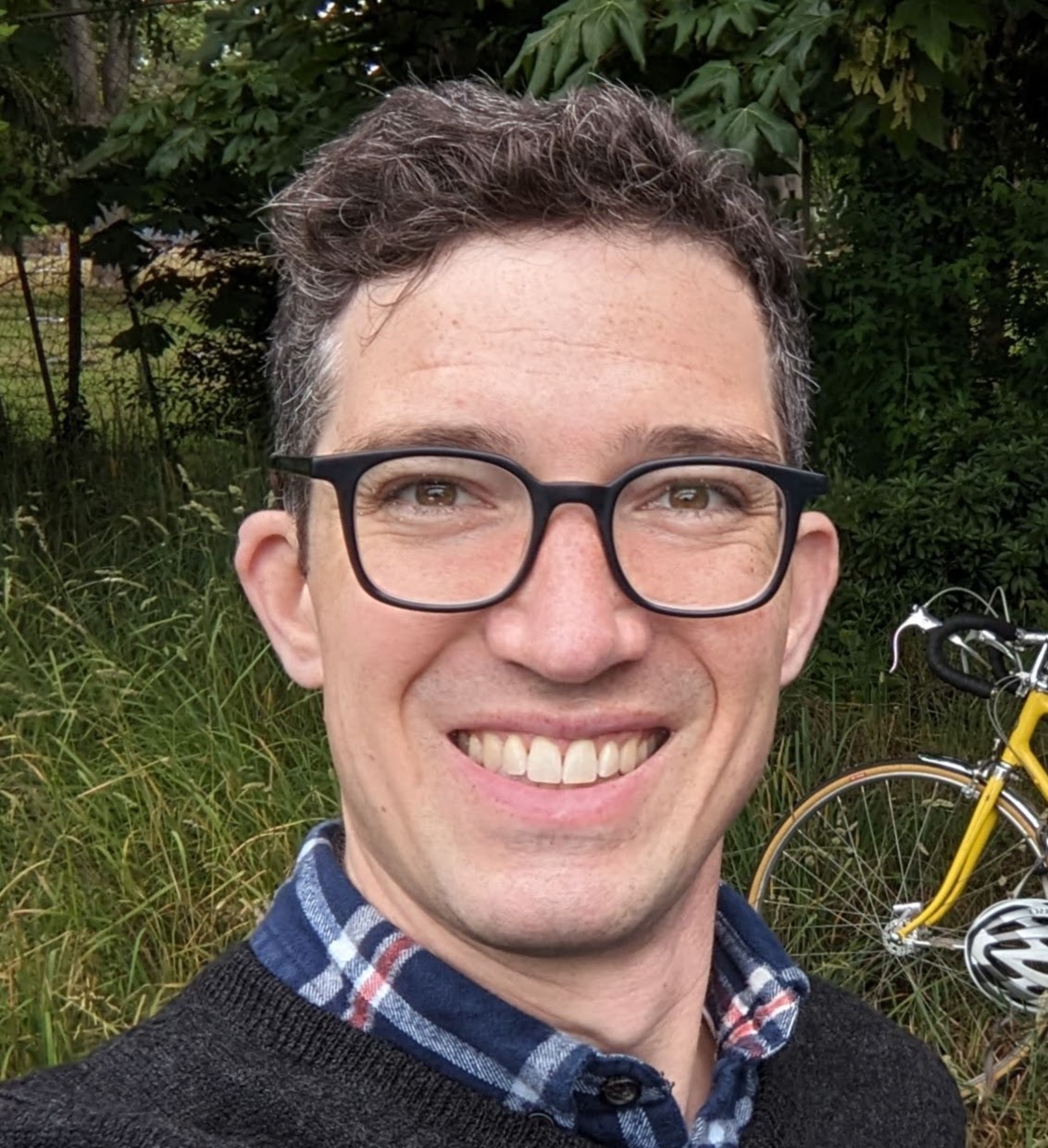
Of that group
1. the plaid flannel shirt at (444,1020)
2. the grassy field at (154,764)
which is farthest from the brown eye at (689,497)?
the grassy field at (154,764)

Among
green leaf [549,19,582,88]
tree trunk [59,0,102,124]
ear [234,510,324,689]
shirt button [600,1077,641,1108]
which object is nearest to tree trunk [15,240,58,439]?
tree trunk [59,0,102,124]

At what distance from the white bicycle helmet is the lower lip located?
8.00 ft

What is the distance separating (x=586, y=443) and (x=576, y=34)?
6.36ft

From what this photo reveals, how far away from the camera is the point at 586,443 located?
103 centimetres

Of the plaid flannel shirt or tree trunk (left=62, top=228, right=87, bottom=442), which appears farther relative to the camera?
tree trunk (left=62, top=228, right=87, bottom=442)

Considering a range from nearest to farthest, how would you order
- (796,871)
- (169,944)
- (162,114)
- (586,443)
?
(586,443)
(169,944)
(796,871)
(162,114)

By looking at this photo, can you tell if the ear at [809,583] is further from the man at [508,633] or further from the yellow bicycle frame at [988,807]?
the yellow bicycle frame at [988,807]

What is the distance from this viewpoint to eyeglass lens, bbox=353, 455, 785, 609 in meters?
1.03

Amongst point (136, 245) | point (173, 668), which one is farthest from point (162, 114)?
point (173, 668)

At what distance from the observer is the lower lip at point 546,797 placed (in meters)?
1.06

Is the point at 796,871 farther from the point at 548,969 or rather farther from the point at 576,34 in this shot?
the point at 548,969

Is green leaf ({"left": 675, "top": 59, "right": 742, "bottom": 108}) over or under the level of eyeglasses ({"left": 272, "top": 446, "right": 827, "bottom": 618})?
over

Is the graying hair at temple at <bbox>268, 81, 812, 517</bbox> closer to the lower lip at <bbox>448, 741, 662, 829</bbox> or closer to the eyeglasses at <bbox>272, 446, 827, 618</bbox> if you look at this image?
the eyeglasses at <bbox>272, 446, 827, 618</bbox>

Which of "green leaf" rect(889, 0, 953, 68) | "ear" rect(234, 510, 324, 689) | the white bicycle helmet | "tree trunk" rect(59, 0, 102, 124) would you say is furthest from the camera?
"tree trunk" rect(59, 0, 102, 124)
